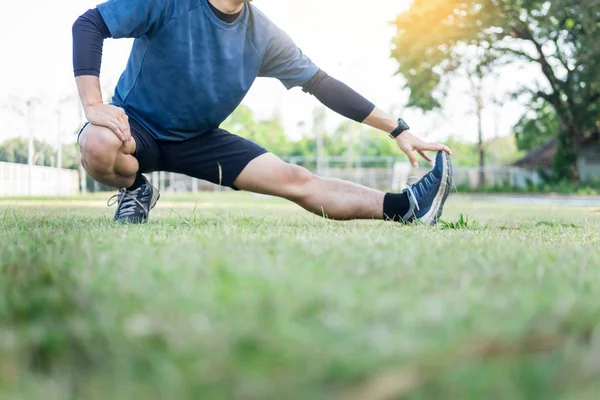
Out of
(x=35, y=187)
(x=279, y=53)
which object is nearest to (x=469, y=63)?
(x=35, y=187)

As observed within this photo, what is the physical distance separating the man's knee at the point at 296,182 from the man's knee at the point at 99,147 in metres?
0.91

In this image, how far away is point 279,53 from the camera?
350cm

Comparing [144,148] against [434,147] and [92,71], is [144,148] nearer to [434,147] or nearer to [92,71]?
[92,71]

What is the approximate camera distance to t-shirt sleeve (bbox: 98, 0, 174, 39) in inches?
118

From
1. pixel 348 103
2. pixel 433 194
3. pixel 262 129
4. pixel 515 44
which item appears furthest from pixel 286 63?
pixel 262 129

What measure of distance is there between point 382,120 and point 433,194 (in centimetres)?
49

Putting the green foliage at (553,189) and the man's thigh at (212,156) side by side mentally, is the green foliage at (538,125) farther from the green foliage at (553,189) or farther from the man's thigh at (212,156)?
the man's thigh at (212,156)

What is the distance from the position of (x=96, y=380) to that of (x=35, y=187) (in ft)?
24.1

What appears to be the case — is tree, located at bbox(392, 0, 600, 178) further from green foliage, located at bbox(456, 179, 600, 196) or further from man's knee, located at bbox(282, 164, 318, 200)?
man's knee, located at bbox(282, 164, 318, 200)

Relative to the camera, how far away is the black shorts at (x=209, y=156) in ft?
11.4

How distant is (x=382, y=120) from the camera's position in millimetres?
3494

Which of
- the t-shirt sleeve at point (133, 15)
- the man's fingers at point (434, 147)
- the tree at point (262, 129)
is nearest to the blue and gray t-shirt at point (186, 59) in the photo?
the t-shirt sleeve at point (133, 15)

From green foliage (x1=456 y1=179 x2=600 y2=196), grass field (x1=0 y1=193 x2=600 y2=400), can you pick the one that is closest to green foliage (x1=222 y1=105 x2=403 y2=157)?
green foliage (x1=456 y1=179 x2=600 y2=196)

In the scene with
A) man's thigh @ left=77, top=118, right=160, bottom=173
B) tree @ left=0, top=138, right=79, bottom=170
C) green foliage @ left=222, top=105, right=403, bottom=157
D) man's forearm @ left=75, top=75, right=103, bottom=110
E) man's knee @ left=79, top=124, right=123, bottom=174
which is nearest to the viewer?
man's forearm @ left=75, top=75, right=103, bottom=110
